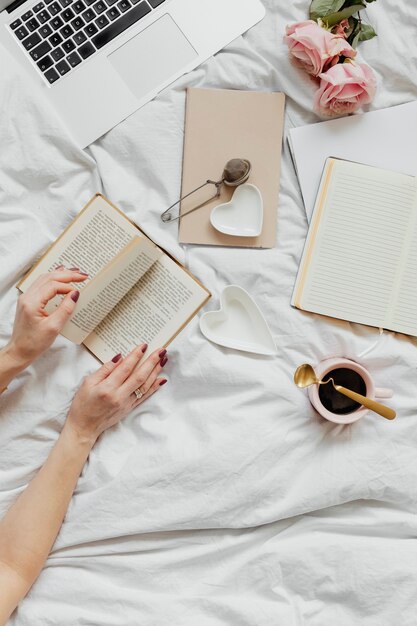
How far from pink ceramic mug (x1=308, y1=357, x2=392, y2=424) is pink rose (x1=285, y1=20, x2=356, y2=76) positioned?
17.0 inches

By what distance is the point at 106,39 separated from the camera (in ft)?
2.87

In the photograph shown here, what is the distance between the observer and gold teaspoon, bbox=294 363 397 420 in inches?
31.4

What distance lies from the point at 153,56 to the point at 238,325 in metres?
0.43

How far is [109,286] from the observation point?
0.85 m

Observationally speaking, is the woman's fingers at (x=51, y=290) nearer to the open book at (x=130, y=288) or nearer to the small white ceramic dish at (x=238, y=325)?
the open book at (x=130, y=288)

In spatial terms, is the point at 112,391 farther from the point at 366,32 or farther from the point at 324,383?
the point at 366,32

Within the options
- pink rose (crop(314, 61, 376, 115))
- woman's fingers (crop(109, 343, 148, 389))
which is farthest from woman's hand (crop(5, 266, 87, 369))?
pink rose (crop(314, 61, 376, 115))

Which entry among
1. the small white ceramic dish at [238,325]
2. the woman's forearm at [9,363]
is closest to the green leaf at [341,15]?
the small white ceramic dish at [238,325]

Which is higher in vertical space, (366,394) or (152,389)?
(152,389)

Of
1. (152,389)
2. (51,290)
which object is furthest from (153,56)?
(152,389)

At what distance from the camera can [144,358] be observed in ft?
2.91

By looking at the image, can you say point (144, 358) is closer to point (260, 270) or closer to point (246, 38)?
point (260, 270)

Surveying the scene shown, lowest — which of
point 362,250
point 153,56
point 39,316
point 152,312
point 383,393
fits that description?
point 383,393

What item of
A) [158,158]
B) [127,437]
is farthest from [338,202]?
[127,437]
